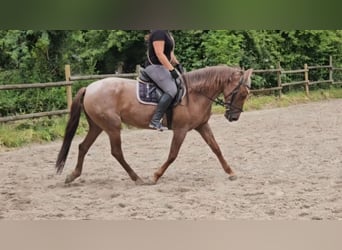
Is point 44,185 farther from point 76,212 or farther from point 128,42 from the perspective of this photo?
point 128,42

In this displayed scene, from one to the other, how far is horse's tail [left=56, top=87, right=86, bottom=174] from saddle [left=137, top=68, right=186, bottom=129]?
0.76ft

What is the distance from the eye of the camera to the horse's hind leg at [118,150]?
1.76 meters

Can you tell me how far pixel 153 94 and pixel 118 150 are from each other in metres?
0.27

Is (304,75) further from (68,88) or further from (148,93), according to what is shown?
(68,88)

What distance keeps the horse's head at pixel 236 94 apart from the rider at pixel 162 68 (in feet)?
0.69

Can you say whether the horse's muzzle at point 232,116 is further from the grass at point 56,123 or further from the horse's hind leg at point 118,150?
the horse's hind leg at point 118,150

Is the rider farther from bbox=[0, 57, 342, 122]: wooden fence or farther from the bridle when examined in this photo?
the bridle

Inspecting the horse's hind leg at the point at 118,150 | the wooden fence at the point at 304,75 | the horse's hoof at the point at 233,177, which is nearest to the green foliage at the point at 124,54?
the wooden fence at the point at 304,75

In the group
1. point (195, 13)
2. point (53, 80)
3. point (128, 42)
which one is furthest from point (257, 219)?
point (195, 13)

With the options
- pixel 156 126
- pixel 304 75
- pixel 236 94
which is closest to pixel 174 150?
pixel 156 126

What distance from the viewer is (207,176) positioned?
5.83 feet

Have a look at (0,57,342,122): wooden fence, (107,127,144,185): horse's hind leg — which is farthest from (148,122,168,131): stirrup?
(0,57,342,122): wooden fence

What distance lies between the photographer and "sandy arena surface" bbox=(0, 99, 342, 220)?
1.39m

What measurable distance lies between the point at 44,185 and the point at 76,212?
0.82ft
